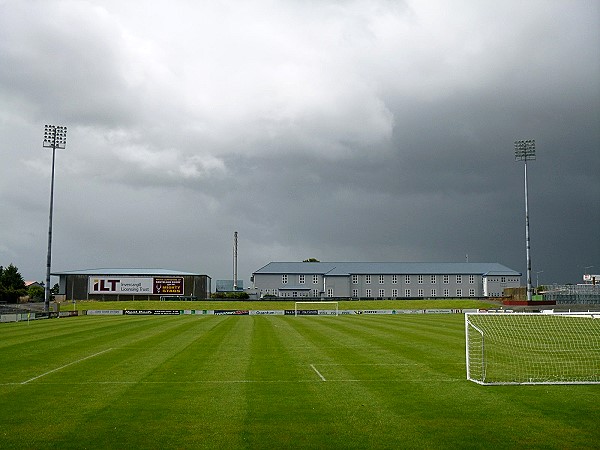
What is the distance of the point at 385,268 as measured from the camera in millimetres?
126812

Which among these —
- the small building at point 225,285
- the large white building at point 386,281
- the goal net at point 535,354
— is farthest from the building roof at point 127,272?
the goal net at point 535,354

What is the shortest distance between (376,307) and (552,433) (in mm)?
76754

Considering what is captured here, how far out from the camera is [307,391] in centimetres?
1507

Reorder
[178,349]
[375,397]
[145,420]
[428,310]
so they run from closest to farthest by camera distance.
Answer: [145,420] → [375,397] → [178,349] → [428,310]

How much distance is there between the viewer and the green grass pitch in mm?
10430

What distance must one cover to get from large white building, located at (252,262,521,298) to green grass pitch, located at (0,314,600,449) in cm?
9954

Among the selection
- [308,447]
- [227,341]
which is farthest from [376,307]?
[308,447]

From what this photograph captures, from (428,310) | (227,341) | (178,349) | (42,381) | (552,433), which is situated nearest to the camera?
(552,433)

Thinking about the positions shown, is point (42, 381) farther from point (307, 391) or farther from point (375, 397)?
point (375, 397)

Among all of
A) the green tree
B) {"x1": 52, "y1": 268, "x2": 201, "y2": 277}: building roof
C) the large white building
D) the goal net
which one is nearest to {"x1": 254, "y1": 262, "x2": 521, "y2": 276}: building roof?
the large white building

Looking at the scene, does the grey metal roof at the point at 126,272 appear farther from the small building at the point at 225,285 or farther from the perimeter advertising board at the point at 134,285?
the small building at the point at 225,285

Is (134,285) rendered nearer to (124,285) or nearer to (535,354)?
(124,285)

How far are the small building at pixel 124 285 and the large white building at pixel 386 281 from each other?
2099 cm

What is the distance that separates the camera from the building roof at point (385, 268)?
125m
